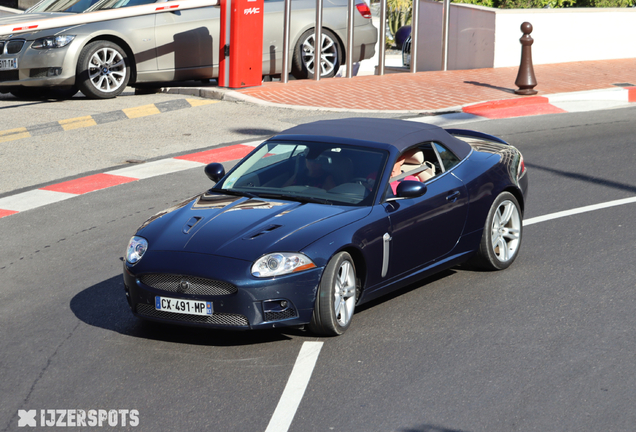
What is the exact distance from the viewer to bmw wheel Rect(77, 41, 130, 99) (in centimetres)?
1439

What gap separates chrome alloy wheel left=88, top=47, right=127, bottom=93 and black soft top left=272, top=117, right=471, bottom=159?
8.59 meters

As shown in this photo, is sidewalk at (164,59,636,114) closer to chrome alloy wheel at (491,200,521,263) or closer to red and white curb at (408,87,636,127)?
red and white curb at (408,87,636,127)

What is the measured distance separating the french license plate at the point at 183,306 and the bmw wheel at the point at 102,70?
389 inches

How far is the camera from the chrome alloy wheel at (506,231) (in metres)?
7.09

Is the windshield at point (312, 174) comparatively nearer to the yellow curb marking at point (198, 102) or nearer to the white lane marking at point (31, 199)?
the white lane marking at point (31, 199)

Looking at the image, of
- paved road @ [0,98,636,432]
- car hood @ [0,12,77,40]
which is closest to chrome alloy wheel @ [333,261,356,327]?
paved road @ [0,98,636,432]

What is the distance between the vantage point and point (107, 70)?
14812 mm

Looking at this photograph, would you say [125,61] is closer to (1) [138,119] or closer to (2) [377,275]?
(1) [138,119]

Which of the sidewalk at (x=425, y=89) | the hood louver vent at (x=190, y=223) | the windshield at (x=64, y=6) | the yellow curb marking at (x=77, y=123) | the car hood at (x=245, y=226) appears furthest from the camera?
the windshield at (x=64, y=6)

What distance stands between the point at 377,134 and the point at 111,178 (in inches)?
201

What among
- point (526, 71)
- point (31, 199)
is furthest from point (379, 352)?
point (526, 71)

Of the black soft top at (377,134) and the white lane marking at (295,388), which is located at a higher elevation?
the black soft top at (377,134)

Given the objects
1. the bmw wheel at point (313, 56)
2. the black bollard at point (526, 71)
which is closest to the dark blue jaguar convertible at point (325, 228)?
the black bollard at point (526, 71)

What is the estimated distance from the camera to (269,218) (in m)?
5.71
